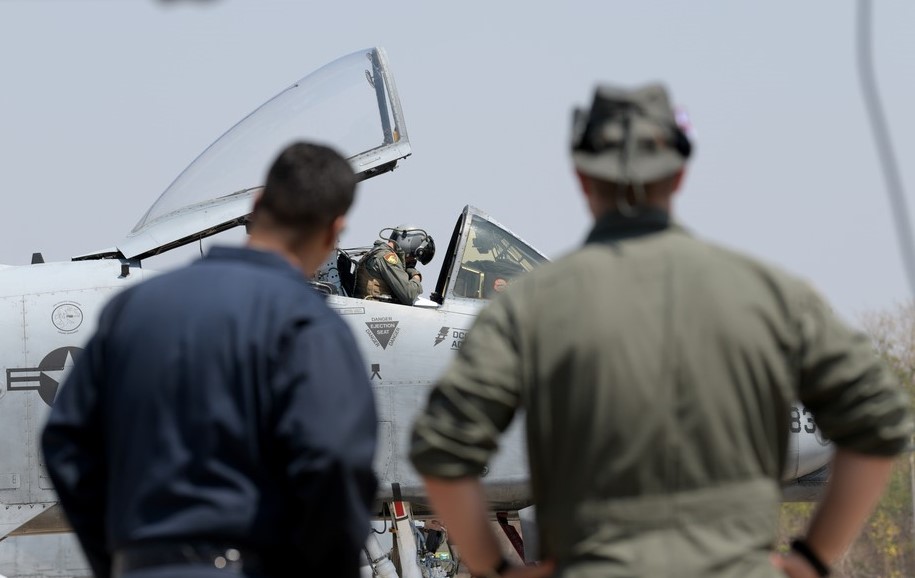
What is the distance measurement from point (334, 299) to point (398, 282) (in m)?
0.50

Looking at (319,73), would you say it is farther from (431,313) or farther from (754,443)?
(754,443)

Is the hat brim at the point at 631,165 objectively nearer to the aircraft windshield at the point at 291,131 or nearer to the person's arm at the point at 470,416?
the person's arm at the point at 470,416

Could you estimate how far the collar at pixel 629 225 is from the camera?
2.86 meters

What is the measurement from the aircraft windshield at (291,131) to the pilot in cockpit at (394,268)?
2.69 feet

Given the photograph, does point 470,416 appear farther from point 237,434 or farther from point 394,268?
point 394,268

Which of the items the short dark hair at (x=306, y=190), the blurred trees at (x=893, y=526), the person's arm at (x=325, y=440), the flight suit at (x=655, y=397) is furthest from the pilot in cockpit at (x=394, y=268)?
the blurred trees at (x=893, y=526)

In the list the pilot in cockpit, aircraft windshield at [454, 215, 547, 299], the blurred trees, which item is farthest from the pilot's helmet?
the blurred trees

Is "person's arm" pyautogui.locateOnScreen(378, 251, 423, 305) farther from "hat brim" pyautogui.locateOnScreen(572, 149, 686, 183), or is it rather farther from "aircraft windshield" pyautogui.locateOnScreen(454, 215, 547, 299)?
"hat brim" pyautogui.locateOnScreen(572, 149, 686, 183)

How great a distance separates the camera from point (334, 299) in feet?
31.0

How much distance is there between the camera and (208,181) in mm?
10062

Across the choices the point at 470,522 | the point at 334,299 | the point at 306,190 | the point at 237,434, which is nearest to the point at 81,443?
the point at 237,434

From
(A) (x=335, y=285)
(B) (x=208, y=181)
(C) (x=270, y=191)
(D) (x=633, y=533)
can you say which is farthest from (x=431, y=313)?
(D) (x=633, y=533)

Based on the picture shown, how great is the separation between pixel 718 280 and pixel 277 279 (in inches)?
40.2

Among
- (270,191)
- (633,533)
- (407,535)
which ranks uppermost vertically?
(270,191)
